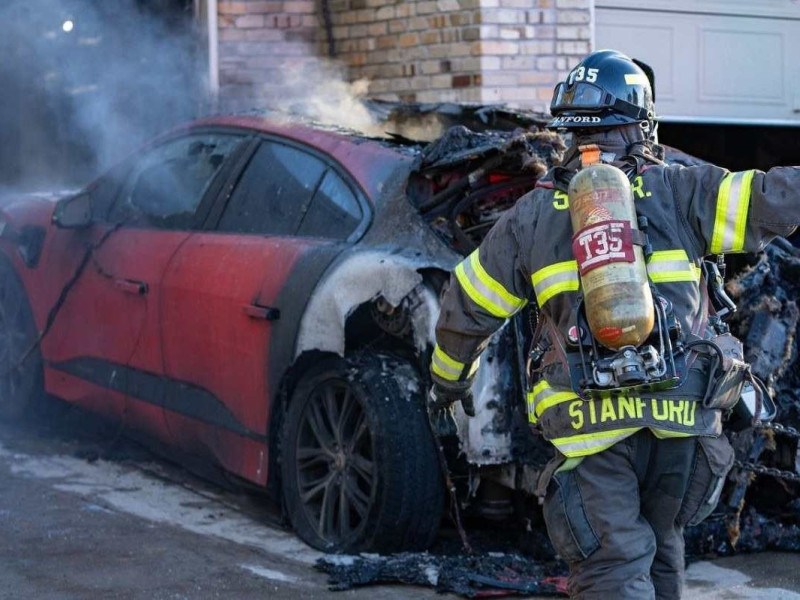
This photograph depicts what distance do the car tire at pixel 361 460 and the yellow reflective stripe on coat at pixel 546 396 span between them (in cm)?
132

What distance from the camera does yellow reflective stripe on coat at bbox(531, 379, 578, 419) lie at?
3547 millimetres

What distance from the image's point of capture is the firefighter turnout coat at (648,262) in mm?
3445

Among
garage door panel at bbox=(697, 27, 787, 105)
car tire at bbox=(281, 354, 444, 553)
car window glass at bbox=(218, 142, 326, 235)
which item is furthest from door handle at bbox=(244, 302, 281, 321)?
garage door panel at bbox=(697, 27, 787, 105)

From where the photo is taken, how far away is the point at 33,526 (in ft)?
18.5

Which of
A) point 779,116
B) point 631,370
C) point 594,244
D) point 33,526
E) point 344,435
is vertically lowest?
point 33,526

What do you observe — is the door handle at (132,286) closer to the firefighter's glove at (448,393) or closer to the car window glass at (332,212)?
the car window glass at (332,212)

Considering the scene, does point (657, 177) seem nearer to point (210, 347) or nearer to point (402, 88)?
point (210, 347)

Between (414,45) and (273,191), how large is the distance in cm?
322

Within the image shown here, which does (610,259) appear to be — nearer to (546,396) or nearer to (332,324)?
(546,396)

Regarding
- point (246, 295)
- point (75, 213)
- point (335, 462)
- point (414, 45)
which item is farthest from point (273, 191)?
point (414, 45)

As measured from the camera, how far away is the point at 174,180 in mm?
6539

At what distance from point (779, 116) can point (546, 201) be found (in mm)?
6540

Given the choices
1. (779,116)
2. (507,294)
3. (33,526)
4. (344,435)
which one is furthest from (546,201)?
(779,116)

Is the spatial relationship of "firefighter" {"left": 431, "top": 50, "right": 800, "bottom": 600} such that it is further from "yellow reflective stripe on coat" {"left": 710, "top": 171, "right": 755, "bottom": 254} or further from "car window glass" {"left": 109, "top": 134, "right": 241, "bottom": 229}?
"car window glass" {"left": 109, "top": 134, "right": 241, "bottom": 229}
